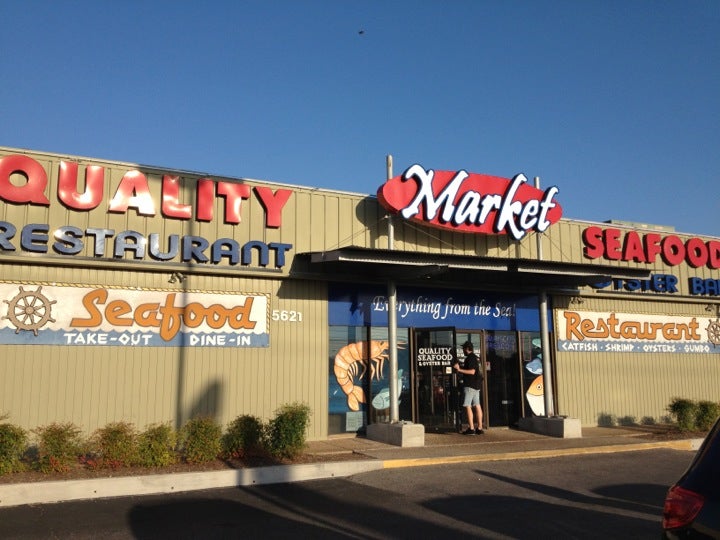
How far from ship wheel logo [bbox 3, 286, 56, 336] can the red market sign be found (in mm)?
7052

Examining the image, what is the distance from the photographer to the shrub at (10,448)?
33.1ft

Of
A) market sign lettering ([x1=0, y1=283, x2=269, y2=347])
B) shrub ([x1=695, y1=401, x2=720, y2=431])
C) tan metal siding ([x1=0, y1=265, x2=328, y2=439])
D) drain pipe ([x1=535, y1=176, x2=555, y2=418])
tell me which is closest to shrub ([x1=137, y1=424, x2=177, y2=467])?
tan metal siding ([x1=0, y1=265, x2=328, y2=439])

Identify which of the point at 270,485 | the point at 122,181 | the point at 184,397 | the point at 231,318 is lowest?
the point at 270,485

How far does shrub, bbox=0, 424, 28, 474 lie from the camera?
10086 millimetres

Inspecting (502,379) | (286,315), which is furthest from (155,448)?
(502,379)

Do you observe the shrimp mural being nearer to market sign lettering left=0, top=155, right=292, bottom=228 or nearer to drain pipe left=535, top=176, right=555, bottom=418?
market sign lettering left=0, top=155, right=292, bottom=228

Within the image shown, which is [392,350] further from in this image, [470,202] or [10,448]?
[10,448]

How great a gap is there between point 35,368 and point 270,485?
493 cm

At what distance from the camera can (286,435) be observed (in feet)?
39.0

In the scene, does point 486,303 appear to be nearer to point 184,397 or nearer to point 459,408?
point 459,408

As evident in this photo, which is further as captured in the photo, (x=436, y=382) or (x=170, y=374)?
(x=436, y=382)

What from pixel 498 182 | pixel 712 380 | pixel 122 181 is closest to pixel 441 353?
pixel 498 182

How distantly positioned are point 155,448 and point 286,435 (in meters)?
2.15

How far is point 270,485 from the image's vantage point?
10930 mm
